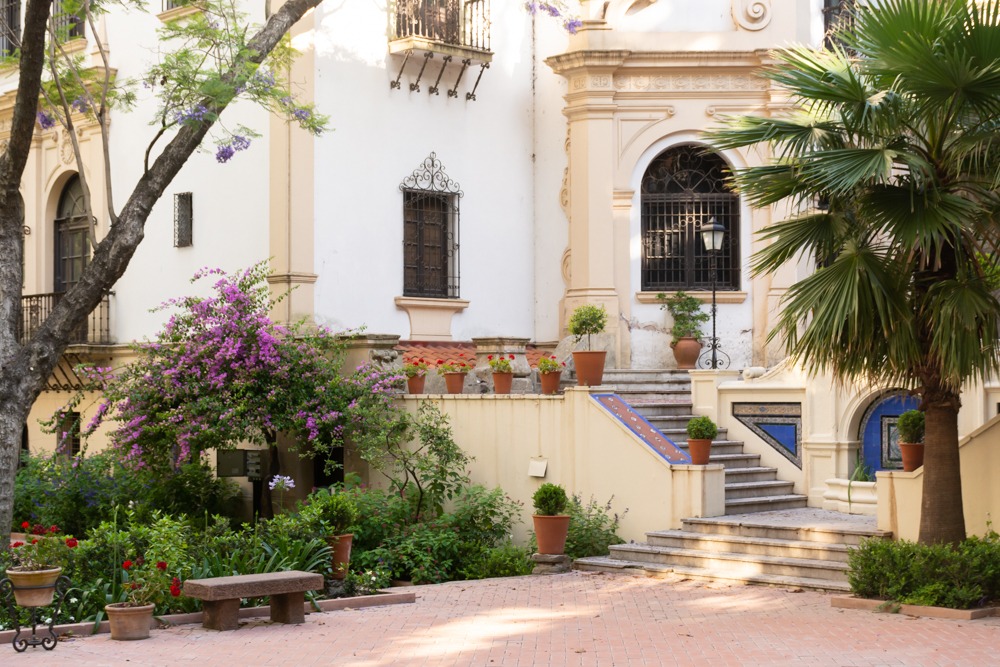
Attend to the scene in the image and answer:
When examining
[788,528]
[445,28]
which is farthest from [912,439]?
[445,28]

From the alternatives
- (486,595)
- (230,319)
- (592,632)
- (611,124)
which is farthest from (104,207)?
(592,632)

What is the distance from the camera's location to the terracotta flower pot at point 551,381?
54.5 feet

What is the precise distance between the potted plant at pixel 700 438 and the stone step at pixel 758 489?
742 mm

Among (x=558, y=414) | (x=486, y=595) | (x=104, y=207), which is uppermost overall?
(x=104, y=207)

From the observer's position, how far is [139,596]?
10.8 metres

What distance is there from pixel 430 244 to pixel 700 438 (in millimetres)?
6323

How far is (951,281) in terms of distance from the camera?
11.3 metres

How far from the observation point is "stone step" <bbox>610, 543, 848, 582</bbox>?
13078 millimetres

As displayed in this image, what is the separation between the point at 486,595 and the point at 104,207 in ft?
37.5

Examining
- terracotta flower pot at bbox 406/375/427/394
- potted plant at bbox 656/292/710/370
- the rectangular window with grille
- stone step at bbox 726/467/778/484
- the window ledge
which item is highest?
the rectangular window with grille

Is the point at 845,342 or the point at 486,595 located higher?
the point at 845,342

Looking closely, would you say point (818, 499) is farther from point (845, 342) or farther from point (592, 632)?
point (592, 632)

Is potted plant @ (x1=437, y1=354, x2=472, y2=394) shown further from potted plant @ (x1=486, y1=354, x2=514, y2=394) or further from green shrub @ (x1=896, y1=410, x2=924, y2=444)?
green shrub @ (x1=896, y1=410, x2=924, y2=444)

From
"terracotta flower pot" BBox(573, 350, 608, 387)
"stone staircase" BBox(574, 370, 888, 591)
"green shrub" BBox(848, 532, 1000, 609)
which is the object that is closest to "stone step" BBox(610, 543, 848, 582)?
"stone staircase" BBox(574, 370, 888, 591)
